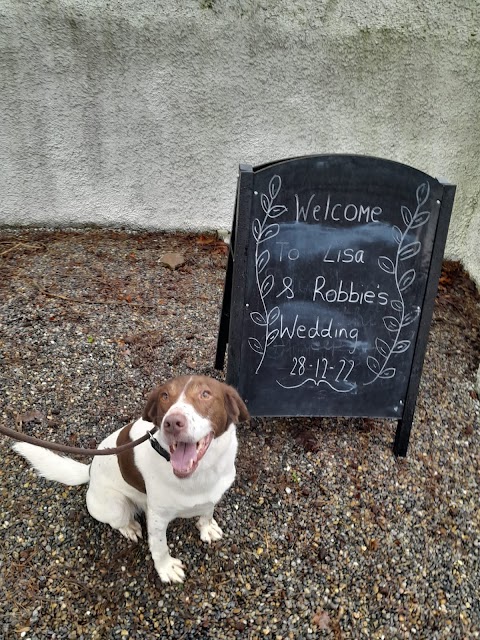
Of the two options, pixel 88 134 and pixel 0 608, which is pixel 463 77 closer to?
pixel 88 134

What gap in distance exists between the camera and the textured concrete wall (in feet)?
14.5

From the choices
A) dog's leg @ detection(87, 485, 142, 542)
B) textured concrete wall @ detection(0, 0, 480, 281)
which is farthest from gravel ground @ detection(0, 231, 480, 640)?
textured concrete wall @ detection(0, 0, 480, 281)

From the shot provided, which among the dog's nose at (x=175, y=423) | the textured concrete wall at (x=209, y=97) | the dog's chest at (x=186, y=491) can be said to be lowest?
the dog's chest at (x=186, y=491)

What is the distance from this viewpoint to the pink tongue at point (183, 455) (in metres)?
1.85

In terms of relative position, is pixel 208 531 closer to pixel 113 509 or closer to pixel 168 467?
pixel 113 509

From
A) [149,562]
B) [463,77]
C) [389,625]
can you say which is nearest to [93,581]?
[149,562]

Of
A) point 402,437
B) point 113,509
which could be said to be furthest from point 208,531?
point 402,437

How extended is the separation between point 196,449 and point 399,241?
1640 millimetres

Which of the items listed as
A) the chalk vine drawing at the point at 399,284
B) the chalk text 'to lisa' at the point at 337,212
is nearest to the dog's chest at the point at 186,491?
the chalk vine drawing at the point at 399,284

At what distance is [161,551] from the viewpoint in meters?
2.32

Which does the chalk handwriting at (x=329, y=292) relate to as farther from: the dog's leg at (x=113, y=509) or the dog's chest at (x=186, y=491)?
the dog's leg at (x=113, y=509)

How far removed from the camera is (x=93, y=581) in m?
2.36

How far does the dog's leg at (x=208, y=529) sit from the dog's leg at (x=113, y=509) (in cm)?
36

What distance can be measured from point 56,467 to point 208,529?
0.90 m
